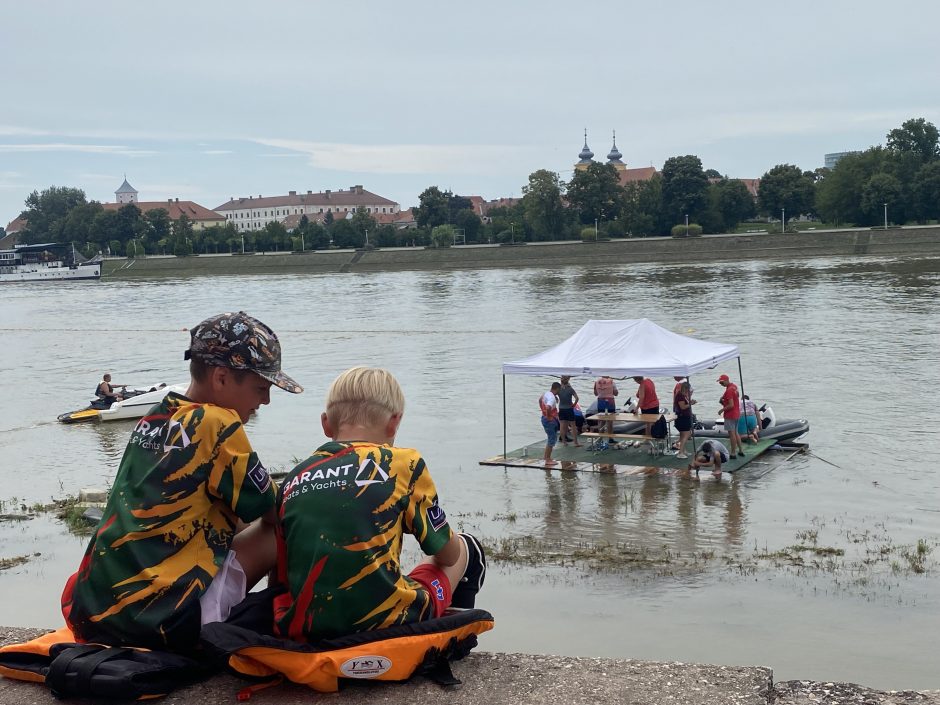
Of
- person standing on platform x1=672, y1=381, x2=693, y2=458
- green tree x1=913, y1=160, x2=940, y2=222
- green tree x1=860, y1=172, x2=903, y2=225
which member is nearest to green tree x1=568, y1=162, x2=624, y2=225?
green tree x1=860, y1=172, x2=903, y2=225

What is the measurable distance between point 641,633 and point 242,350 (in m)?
6.02

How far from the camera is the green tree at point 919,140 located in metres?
99.6

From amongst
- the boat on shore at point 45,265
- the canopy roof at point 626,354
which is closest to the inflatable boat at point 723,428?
the canopy roof at point 626,354

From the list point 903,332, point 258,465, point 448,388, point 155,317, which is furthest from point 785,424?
point 155,317

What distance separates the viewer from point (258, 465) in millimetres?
3672

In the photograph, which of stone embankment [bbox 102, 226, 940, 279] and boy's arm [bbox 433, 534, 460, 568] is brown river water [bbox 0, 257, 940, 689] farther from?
stone embankment [bbox 102, 226, 940, 279]

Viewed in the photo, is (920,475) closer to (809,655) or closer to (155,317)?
(809,655)

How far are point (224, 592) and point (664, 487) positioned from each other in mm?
10925

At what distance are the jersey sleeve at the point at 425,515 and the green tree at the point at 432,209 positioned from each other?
12589 centimetres

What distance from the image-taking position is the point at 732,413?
15094 millimetres

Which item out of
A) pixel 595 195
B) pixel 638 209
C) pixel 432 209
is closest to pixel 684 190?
pixel 638 209

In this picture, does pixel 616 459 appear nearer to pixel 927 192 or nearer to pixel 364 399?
pixel 364 399

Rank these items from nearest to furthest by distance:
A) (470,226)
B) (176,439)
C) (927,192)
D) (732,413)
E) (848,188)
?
(176,439)
(732,413)
(927,192)
(848,188)
(470,226)

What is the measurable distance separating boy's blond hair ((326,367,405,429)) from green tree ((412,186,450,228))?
413 ft
